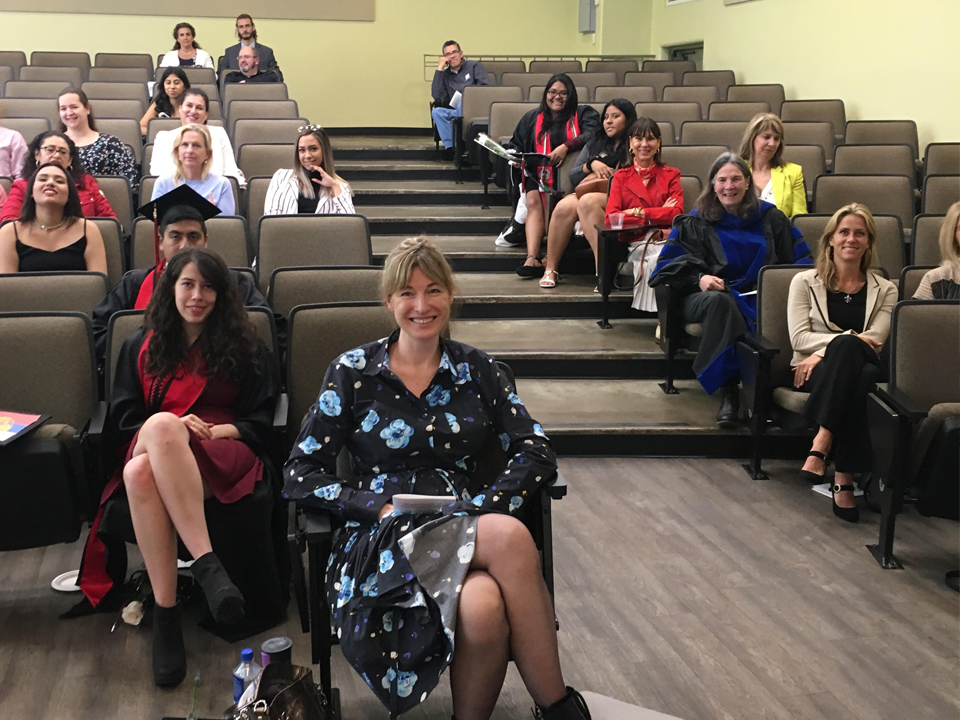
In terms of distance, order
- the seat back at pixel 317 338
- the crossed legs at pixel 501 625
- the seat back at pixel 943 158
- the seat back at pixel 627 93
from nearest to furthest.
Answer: the crossed legs at pixel 501 625
the seat back at pixel 317 338
the seat back at pixel 943 158
the seat back at pixel 627 93

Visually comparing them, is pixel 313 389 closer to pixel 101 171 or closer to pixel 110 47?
pixel 101 171

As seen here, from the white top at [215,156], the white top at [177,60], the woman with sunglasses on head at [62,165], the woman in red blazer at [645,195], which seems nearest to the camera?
the woman with sunglasses on head at [62,165]

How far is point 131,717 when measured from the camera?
6.45ft

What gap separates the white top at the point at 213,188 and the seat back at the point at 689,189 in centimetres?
211

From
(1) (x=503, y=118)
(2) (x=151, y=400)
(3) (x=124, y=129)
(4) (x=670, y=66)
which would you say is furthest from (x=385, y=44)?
(2) (x=151, y=400)

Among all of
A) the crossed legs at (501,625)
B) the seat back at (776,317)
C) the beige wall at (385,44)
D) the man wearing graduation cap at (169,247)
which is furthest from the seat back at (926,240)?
the beige wall at (385,44)

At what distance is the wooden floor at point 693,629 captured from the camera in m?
2.04

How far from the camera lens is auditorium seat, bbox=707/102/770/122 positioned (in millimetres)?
5957

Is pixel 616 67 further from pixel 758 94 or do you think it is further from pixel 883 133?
pixel 883 133

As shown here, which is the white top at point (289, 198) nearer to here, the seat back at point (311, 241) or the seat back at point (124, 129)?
the seat back at point (311, 241)

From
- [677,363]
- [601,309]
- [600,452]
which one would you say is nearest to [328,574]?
[600,452]

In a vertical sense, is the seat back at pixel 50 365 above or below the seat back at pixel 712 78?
below

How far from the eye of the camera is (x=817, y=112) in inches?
238

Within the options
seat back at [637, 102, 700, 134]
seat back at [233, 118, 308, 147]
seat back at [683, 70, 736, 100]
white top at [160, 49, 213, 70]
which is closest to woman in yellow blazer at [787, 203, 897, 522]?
seat back at [637, 102, 700, 134]
